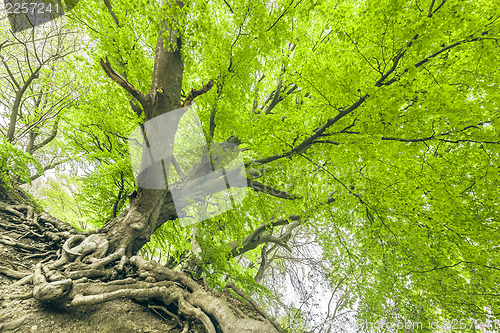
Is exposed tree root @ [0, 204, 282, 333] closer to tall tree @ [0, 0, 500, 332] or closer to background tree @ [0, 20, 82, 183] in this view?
tall tree @ [0, 0, 500, 332]

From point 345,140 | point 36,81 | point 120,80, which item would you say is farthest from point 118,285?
point 36,81

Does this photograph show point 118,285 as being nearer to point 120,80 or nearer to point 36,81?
point 120,80

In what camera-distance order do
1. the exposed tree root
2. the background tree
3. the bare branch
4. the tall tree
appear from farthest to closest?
the background tree
the bare branch
the tall tree
the exposed tree root

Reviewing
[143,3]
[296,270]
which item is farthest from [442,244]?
[143,3]

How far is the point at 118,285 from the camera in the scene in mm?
2549

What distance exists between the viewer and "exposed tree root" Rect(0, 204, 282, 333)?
2078 millimetres

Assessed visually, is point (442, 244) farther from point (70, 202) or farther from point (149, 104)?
point (70, 202)

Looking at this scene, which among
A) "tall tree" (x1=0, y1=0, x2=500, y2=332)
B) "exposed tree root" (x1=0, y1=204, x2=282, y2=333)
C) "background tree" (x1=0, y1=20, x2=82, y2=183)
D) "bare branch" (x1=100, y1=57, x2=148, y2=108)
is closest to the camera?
"exposed tree root" (x1=0, y1=204, x2=282, y2=333)

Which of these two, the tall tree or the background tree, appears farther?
the background tree

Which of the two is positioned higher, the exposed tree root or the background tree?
the background tree

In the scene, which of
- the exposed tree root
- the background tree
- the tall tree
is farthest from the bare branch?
the background tree

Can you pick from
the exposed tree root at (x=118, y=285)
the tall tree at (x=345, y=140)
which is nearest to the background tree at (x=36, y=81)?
the tall tree at (x=345, y=140)

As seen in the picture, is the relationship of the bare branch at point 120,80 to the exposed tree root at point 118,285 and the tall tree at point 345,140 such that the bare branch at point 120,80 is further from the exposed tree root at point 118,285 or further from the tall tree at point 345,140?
the exposed tree root at point 118,285

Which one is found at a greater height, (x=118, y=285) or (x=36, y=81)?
(x=36, y=81)
